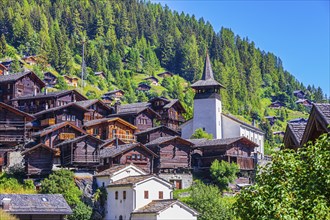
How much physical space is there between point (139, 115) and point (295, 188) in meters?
66.6

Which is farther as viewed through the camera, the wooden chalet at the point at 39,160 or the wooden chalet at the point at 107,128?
the wooden chalet at the point at 107,128

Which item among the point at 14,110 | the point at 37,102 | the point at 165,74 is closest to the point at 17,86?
the point at 37,102

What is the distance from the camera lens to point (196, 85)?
85000 mm

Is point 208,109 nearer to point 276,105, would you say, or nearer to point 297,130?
point 297,130

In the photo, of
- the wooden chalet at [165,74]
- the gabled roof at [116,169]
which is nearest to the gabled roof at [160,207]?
the gabled roof at [116,169]

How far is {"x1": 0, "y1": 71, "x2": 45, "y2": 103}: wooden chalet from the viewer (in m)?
80.0

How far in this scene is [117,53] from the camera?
17038 cm

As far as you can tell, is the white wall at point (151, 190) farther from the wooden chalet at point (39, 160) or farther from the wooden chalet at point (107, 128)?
the wooden chalet at point (107, 128)

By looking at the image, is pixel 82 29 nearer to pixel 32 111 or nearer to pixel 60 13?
pixel 60 13

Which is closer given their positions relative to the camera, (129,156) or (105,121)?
(129,156)

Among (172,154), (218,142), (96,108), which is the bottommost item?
(172,154)

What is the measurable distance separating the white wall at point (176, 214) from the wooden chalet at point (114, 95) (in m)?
78.9

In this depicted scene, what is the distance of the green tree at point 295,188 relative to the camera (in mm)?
14000

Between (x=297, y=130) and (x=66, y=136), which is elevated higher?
(x=66, y=136)
